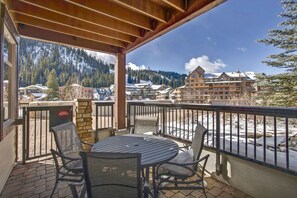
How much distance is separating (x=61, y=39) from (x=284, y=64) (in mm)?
10786

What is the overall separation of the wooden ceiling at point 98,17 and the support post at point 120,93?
660 millimetres

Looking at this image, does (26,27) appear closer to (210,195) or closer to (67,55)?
(210,195)

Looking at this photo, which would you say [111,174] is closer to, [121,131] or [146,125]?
[146,125]

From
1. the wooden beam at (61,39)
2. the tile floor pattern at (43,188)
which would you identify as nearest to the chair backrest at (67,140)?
the tile floor pattern at (43,188)

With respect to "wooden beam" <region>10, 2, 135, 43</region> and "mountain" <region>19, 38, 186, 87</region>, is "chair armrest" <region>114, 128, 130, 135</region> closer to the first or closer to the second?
"wooden beam" <region>10, 2, 135, 43</region>

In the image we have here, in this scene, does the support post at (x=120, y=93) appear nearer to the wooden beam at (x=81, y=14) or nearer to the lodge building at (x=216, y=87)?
the wooden beam at (x=81, y=14)

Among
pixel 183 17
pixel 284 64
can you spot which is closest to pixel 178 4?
pixel 183 17

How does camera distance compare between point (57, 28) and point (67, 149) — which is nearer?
point (67, 149)

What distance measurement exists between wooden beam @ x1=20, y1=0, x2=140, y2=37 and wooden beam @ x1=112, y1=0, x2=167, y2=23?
855 mm

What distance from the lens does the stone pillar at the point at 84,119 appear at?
4.07 metres

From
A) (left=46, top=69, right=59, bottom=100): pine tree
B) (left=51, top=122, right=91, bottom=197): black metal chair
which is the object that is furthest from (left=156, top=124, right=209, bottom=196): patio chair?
(left=46, top=69, right=59, bottom=100): pine tree

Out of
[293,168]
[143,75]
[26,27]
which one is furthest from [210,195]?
[143,75]

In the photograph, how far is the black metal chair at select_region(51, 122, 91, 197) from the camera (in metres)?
2.08

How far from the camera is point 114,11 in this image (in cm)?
297
